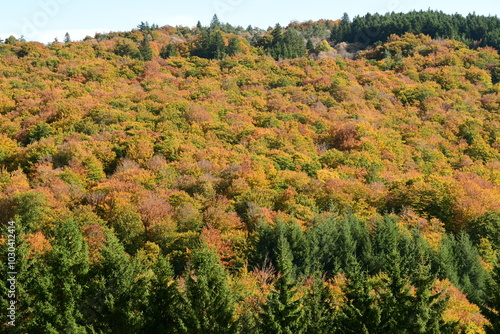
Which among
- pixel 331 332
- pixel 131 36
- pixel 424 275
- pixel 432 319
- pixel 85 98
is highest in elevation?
pixel 131 36

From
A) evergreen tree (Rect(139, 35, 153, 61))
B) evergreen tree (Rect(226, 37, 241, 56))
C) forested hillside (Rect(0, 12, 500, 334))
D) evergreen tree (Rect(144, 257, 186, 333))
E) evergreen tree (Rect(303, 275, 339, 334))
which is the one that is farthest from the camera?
evergreen tree (Rect(226, 37, 241, 56))

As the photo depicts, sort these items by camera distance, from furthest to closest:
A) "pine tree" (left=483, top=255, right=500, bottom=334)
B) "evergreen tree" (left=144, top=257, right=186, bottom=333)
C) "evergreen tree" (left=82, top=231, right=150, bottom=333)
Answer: "evergreen tree" (left=144, top=257, right=186, bottom=333)
"evergreen tree" (left=82, top=231, right=150, bottom=333)
"pine tree" (left=483, top=255, right=500, bottom=334)

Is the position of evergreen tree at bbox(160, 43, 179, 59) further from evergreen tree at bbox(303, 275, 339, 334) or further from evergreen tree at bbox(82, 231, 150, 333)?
evergreen tree at bbox(303, 275, 339, 334)

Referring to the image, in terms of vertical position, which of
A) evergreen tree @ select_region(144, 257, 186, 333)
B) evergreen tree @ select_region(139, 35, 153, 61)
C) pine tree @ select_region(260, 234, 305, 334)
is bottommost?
evergreen tree @ select_region(144, 257, 186, 333)

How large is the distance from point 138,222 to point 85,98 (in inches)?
2032

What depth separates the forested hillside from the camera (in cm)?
2820

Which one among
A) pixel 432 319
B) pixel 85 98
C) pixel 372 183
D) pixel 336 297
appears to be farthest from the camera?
pixel 85 98

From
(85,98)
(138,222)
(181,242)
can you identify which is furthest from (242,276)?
(85,98)

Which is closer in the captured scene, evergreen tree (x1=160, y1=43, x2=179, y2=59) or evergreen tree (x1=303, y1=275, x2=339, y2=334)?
evergreen tree (x1=303, y1=275, x2=339, y2=334)

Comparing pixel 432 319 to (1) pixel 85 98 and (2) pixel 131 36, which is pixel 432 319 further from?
(2) pixel 131 36

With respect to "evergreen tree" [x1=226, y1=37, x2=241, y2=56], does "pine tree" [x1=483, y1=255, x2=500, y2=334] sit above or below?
below

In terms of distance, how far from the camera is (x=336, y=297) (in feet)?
115

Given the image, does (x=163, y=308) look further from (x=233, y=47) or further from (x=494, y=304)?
(x=233, y=47)

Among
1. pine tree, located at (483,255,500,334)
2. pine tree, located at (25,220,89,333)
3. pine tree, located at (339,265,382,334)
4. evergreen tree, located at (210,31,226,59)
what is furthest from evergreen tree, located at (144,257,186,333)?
evergreen tree, located at (210,31,226,59)
